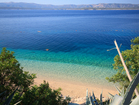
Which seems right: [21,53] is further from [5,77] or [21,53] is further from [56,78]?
[5,77]

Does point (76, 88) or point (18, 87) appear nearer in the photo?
point (18, 87)

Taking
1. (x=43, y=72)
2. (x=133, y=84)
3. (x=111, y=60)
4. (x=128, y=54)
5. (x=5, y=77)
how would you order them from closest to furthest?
(x=133, y=84) → (x=5, y=77) → (x=128, y=54) → (x=43, y=72) → (x=111, y=60)

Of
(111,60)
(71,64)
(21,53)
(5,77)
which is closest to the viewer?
(5,77)

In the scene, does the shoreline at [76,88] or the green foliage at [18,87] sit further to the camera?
the shoreline at [76,88]

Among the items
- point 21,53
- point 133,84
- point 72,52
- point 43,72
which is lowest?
point 133,84

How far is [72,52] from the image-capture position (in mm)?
23828

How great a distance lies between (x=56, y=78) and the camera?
583 inches

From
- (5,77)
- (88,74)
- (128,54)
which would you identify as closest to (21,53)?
(88,74)

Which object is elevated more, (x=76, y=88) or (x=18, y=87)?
(x=18, y=87)

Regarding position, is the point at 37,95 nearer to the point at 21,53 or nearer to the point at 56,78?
the point at 56,78

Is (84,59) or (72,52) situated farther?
(72,52)

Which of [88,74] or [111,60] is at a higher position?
[111,60]

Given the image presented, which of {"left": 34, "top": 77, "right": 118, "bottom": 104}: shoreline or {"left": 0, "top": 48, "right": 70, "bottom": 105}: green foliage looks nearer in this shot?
{"left": 0, "top": 48, "right": 70, "bottom": 105}: green foliage

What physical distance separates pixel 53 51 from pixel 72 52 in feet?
14.9
